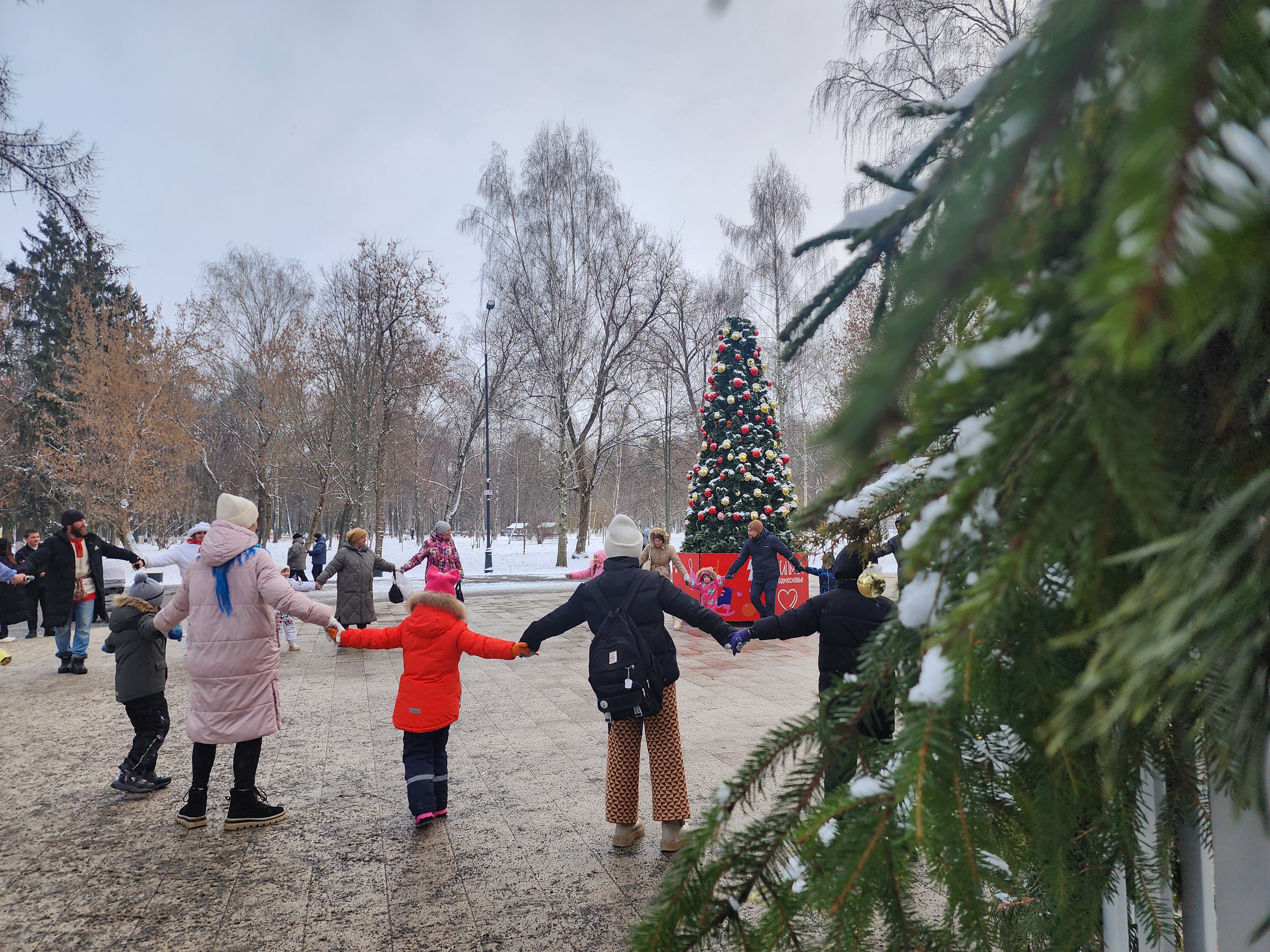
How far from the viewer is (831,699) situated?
2.71 ft

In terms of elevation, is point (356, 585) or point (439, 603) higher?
point (439, 603)

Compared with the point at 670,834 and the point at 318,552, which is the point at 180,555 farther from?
the point at 318,552

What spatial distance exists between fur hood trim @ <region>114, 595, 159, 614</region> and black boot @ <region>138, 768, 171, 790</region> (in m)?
0.99

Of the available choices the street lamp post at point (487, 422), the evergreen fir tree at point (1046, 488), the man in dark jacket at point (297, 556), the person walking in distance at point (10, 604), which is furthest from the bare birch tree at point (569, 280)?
the evergreen fir tree at point (1046, 488)

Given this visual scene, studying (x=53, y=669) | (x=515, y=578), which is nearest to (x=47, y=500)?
(x=515, y=578)

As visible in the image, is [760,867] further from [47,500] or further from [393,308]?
[47,500]

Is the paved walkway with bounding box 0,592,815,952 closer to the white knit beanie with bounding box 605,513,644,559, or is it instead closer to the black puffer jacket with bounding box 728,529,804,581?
the white knit beanie with bounding box 605,513,644,559

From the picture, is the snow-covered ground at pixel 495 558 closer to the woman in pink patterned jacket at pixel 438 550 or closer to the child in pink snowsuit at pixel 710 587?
the woman in pink patterned jacket at pixel 438 550

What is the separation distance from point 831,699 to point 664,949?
304mm

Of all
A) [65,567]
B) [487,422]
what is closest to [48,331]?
[487,422]

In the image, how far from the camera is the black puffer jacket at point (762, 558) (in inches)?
405

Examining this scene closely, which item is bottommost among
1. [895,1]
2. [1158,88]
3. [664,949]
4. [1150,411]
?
[664,949]

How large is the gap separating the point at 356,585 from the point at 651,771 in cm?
718

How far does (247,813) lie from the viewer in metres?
4.25
